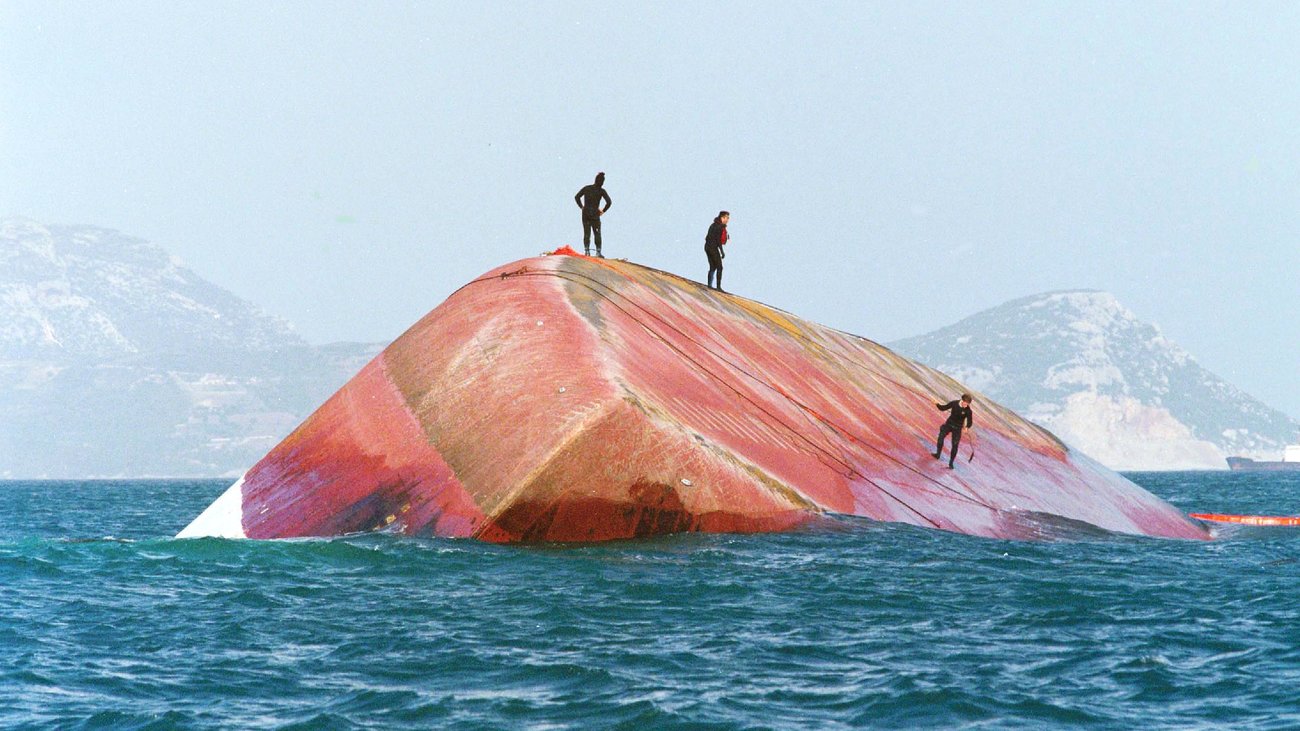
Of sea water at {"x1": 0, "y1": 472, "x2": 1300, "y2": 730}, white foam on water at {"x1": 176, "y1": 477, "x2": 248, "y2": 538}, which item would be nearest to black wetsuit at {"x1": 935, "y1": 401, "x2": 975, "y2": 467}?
sea water at {"x1": 0, "y1": 472, "x2": 1300, "y2": 730}

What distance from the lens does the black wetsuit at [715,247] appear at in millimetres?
26219

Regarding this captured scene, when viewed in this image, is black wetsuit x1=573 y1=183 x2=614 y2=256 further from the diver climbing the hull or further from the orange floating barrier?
the orange floating barrier

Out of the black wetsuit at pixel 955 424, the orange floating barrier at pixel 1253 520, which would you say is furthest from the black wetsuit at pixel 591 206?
the orange floating barrier at pixel 1253 520

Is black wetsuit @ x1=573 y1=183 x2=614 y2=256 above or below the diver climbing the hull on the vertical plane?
above

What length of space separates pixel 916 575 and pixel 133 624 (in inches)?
344

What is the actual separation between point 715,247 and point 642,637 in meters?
15.3

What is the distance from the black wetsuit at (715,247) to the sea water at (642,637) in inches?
347

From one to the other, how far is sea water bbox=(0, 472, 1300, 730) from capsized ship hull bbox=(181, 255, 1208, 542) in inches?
26.1

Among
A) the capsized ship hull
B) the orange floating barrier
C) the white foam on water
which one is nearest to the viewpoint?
the capsized ship hull

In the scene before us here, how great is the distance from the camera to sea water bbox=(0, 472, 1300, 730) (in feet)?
33.7

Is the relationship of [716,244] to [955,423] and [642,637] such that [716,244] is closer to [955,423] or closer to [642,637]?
[955,423]

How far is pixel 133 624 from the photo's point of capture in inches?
525

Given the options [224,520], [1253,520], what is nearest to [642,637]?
[224,520]

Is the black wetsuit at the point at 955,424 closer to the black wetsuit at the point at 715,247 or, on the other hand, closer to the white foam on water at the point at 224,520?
the black wetsuit at the point at 715,247
